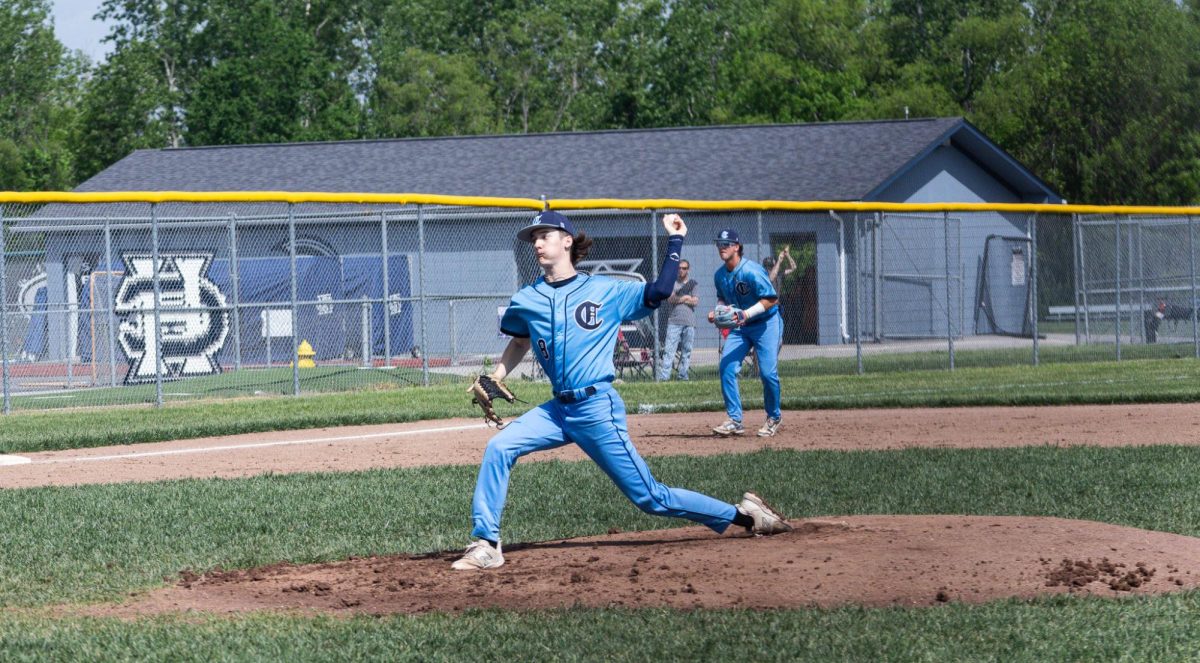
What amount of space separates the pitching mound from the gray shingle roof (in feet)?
72.2

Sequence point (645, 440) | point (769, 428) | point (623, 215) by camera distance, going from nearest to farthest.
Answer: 1. point (645, 440)
2. point (769, 428)
3. point (623, 215)

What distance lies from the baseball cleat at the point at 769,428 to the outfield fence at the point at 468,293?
225 inches

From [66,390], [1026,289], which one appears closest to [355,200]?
[66,390]

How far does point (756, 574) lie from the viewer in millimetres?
6465

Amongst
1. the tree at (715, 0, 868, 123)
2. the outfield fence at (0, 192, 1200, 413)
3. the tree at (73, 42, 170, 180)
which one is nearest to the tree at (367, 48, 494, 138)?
the tree at (73, 42, 170, 180)

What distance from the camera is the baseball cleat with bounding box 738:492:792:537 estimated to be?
7.29m

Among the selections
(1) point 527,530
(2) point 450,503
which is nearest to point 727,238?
(2) point 450,503

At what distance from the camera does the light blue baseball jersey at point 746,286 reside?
12055 mm

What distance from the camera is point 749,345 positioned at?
12578mm

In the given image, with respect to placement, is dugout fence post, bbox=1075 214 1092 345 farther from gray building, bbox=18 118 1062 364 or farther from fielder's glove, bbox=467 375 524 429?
fielder's glove, bbox=467 375 524 429

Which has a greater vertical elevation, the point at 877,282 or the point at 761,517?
A: the point at 877,282

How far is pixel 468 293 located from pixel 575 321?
15.7 m

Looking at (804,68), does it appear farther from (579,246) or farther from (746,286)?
(579,246)

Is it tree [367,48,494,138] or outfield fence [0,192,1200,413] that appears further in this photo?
tree [367,48,494,138]
